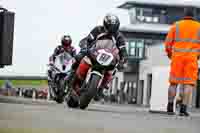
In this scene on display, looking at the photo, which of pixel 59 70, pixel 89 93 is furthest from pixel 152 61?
pixel 89 93

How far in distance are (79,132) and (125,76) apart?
82316 millimetres

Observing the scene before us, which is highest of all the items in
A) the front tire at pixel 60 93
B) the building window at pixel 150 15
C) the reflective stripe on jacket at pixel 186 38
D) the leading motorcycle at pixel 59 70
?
the building window at pixel 150 15

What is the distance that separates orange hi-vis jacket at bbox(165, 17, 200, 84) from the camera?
12078 millimetres

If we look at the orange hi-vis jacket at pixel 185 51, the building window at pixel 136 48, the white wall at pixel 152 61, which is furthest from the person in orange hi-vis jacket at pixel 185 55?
the building window at pixel 136 48

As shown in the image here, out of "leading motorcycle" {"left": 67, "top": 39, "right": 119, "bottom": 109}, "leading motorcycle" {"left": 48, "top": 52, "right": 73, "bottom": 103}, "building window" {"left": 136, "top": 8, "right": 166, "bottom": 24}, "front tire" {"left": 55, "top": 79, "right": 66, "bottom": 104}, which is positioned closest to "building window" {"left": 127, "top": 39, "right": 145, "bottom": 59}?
"building window" {"left": 136, "top": 8, "right": 166, "bottom": 24}

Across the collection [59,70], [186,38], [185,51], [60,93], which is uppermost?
[186,38]

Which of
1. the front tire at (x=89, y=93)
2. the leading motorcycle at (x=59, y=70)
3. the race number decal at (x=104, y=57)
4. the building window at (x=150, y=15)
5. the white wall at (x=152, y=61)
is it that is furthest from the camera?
the building window at (x=150, y=15)

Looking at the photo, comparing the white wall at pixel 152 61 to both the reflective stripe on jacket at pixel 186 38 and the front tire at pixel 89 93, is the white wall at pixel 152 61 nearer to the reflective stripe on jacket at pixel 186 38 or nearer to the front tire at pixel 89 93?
the reflective stripe on jacket at pixel 186 38

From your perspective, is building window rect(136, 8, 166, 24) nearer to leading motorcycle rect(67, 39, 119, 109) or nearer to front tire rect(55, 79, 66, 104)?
front tire rect(55, 79, 66, 104)

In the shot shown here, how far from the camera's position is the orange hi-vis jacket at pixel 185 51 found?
1208 centimetres

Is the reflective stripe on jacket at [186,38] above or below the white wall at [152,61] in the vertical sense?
above

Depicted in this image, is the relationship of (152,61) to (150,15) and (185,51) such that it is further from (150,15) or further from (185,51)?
(185,51)

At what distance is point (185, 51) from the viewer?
1212 cm

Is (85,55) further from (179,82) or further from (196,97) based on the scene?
(196,97)
